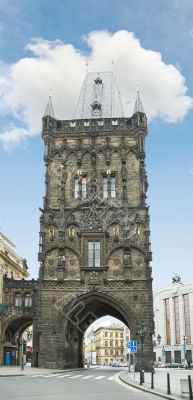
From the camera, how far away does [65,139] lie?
5084 centimetres

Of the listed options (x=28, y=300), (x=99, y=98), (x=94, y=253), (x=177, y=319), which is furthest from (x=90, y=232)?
(x=177, y=319)

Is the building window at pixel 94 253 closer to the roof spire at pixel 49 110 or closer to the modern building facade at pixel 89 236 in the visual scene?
the modern building facade at pixel 89 236

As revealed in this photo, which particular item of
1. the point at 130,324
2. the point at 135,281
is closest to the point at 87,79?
the point at 135,281

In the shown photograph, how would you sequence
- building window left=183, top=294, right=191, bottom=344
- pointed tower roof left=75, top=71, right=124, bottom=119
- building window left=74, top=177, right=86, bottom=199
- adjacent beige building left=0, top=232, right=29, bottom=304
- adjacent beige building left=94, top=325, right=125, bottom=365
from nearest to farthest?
building window left=74, top=177, right=86, bottom=199 → pointed tower roof left=75, top=71, right=124, bottom=119 → adjacent beige building left=0, top=232, right=29, bottom=304 → building window left=183, top=294, right=191, bottom=344 → adjacent beige building left=94, top=325, right=125, bottom=365

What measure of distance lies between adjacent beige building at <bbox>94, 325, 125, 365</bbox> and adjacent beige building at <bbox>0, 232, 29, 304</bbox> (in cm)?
6632

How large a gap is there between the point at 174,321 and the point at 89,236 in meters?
51.1

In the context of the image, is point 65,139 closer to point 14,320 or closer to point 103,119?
point 103,119

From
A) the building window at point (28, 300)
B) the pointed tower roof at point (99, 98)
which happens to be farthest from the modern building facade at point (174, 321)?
the pointed tower roof at point (99, 98)

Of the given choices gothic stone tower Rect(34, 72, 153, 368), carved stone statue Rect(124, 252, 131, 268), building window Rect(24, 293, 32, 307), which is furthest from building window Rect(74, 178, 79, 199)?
building window Rect(24, 293, 32, 307)

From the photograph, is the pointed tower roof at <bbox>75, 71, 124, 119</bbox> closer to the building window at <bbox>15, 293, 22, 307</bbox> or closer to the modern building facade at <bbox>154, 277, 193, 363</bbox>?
the building window at <bbox>15, 293, 22, 307</bbox>

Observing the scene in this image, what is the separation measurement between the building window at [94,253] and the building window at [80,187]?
530 centimetres

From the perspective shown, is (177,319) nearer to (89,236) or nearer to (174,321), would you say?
(174,321)

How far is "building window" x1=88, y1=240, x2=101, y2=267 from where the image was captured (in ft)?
150

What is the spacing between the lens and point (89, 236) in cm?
4628
